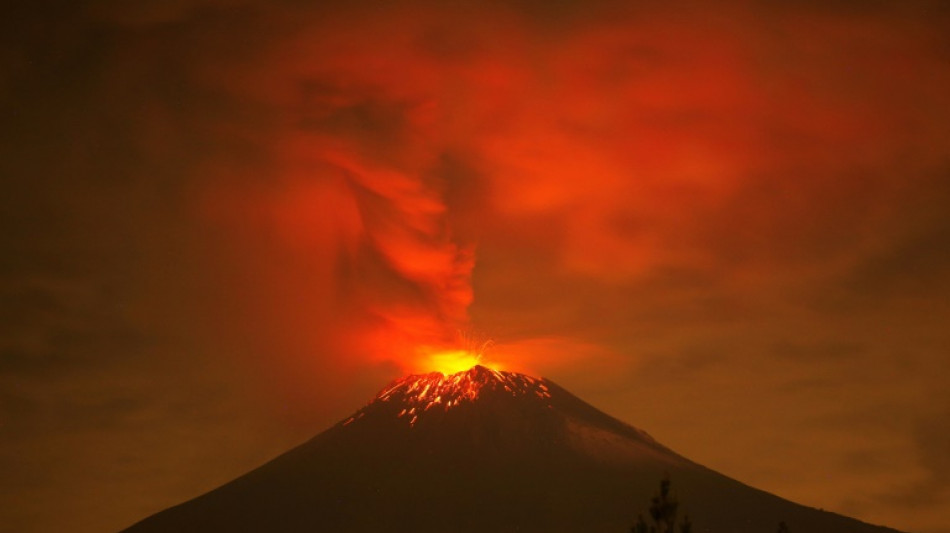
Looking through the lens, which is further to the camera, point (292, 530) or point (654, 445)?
point (654, 445)

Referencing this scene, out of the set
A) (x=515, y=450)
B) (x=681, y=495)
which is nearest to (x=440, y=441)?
(x=515, y=450)

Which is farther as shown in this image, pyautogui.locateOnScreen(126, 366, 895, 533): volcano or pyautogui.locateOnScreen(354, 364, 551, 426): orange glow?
pyautogui.locateOnScreen(354, 364, 551, 426): orange glow

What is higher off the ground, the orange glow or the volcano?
the orange glow

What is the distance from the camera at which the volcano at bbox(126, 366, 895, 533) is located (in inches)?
5837

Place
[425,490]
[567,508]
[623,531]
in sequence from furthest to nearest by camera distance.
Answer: [425,490], [567,508], [623,531]

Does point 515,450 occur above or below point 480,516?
above

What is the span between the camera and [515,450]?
166125 mm

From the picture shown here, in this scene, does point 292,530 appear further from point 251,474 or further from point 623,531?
point 623,531

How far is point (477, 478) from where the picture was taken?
160 meters

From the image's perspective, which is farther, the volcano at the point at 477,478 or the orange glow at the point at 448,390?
the orange glow at the point at 448,390

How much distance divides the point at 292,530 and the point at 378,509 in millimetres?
11729

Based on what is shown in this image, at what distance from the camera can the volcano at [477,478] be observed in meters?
148

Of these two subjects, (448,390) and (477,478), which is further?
(448,390)

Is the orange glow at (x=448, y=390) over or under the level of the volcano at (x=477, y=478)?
over
